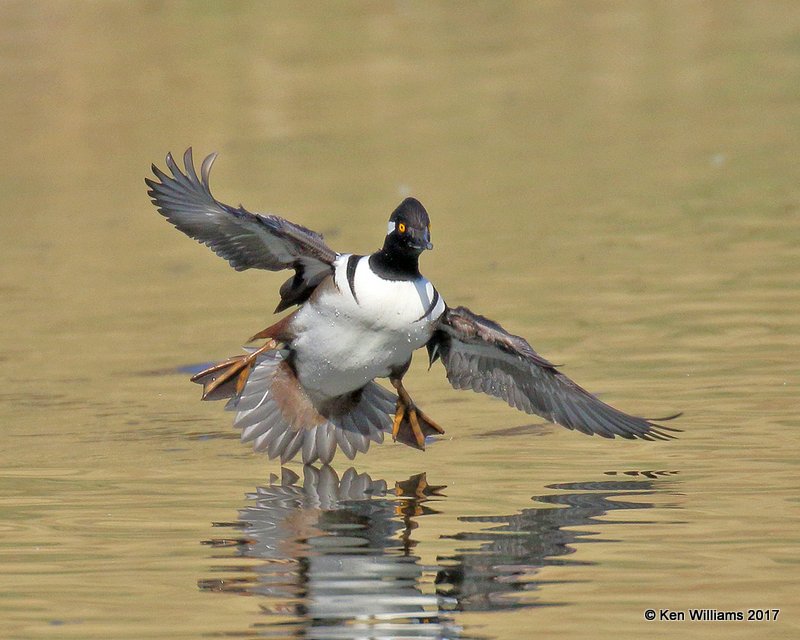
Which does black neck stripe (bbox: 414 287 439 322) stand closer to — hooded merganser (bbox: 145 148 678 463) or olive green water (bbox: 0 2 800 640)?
hooded merganser (bbox: 145 148 678 463)

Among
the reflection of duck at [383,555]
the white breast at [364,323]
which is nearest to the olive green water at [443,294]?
the reflection of duck at [383,555]

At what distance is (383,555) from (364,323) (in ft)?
5.89

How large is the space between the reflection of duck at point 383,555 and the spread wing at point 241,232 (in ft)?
3.78

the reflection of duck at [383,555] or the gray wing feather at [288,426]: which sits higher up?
the gray wing feather at [288,426]

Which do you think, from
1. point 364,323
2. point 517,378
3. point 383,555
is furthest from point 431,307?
point 383,555

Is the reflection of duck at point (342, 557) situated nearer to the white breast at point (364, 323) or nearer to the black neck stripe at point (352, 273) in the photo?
the white breast at point (364, 323)

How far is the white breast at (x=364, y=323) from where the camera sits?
25.8 feet

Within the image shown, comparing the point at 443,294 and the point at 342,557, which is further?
the point at 443,294

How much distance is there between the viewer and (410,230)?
7891 mm

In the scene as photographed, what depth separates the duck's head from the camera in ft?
25.8
